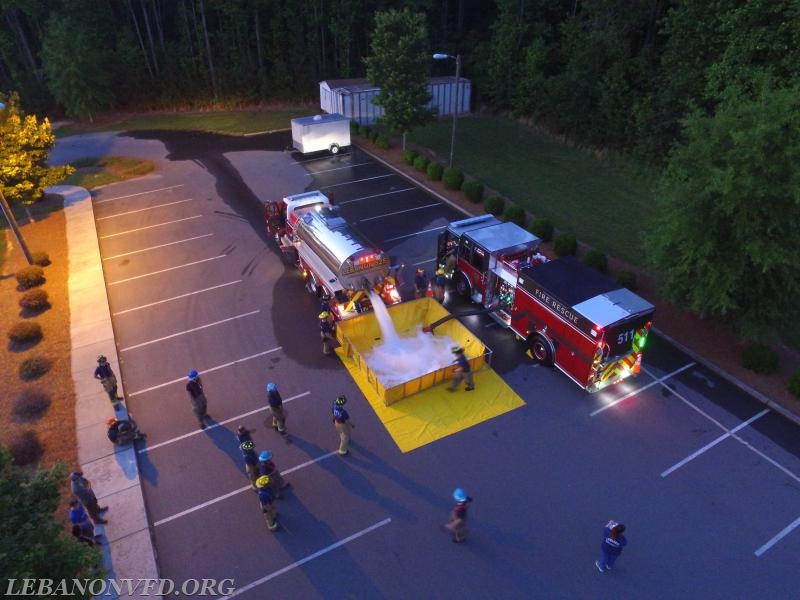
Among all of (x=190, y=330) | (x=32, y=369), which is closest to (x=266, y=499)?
(x=190, y=330)

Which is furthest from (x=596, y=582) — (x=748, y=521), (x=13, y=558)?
(x=13, y=558)

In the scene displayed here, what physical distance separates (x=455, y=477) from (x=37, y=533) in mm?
8616

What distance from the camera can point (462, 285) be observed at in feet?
62.7

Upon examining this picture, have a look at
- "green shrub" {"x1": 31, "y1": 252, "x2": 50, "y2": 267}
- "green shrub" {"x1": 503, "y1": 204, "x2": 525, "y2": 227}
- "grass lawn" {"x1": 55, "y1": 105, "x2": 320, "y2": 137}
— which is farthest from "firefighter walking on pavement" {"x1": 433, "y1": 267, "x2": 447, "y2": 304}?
"grass lawn" {"x1": 55, "y1": 105, "x2": 320, "y2": 137}

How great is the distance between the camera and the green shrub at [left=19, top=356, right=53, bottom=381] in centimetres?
1583

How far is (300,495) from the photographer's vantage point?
12383 mm

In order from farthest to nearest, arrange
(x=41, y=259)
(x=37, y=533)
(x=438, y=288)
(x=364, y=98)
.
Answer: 1. (x=364, y=98)
2. (x=41, y=259)
3. (x=438, y=288)
4. (x=37, y=533)

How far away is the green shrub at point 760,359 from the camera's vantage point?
607 inches

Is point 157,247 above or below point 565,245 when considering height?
below

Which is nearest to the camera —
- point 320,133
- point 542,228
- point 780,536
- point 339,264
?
point 780,536

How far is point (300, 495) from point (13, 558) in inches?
260

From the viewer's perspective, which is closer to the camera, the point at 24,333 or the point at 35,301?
the point at 24,333

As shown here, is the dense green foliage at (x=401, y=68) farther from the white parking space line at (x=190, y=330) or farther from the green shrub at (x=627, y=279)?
the white parking space line at (x=190, y=330)

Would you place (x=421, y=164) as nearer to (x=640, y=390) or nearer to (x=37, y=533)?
(x=640, y=390)
